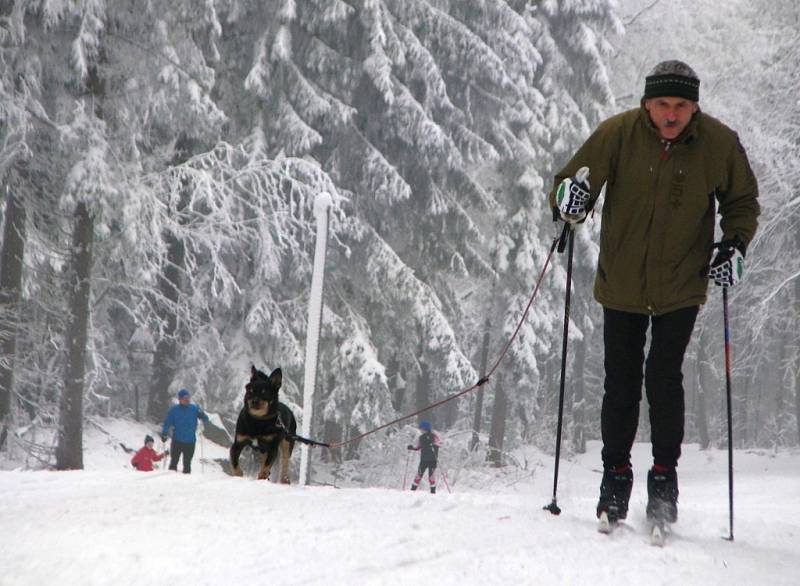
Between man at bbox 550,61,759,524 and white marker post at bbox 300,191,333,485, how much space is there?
6.55 meters

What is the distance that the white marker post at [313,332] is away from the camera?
35.3 ft

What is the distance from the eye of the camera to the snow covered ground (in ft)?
9.31

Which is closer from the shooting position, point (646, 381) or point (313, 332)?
point (646, 381)

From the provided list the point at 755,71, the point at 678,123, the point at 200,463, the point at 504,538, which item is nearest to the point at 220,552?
the point at 504,538

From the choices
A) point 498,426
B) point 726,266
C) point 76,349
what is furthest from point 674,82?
point 498,426

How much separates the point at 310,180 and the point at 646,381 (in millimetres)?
11654

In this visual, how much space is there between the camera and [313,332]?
11250 millimetres

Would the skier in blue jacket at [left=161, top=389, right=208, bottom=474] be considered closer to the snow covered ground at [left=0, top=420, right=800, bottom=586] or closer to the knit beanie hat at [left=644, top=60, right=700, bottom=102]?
the snow covered ground at [left=0, top=420, right=800, bottom=586]

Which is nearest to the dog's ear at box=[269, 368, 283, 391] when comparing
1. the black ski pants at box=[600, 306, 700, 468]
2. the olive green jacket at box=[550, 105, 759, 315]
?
the black ski pants at box=[600, 306, 700, 468]

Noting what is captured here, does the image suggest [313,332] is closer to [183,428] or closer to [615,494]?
[183,428]

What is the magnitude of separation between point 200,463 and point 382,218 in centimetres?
644

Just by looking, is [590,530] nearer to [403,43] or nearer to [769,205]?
Result: [403,43]

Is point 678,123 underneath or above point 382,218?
underneath

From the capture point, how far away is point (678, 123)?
12.5 ft
